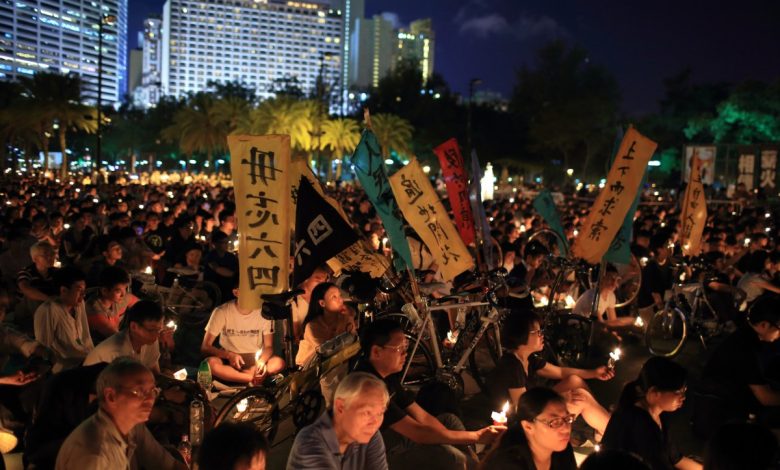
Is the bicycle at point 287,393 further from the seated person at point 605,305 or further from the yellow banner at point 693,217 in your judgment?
the yellow banner at point 693,217

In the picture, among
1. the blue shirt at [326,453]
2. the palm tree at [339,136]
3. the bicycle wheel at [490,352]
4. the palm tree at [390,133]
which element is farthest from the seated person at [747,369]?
the palm tree at [339,136]

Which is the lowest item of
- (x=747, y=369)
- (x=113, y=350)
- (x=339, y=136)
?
(x=747, y=369)

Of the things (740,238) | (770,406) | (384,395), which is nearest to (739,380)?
(770,406)

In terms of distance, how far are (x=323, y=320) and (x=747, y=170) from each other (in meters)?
30.1

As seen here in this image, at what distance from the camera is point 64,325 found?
6.43 metres

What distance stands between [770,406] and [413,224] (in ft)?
13.2

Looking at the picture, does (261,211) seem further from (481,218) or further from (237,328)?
(481,218)

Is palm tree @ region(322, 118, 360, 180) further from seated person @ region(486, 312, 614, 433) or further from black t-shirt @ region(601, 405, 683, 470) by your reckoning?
black t-shirt @ region(601, 405, 683, 470)

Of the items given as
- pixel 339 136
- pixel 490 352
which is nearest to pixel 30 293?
pixel 490 352

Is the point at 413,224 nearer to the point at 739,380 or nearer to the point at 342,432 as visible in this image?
the point at 739,380

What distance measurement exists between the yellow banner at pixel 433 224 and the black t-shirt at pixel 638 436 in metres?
4.11

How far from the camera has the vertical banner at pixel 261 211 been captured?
6.02 m

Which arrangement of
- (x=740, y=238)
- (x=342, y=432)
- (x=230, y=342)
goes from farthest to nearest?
(x=740, y=238) → (x=230, y=342) → (x=342, y=432)

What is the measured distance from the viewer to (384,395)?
4094 millimetres
